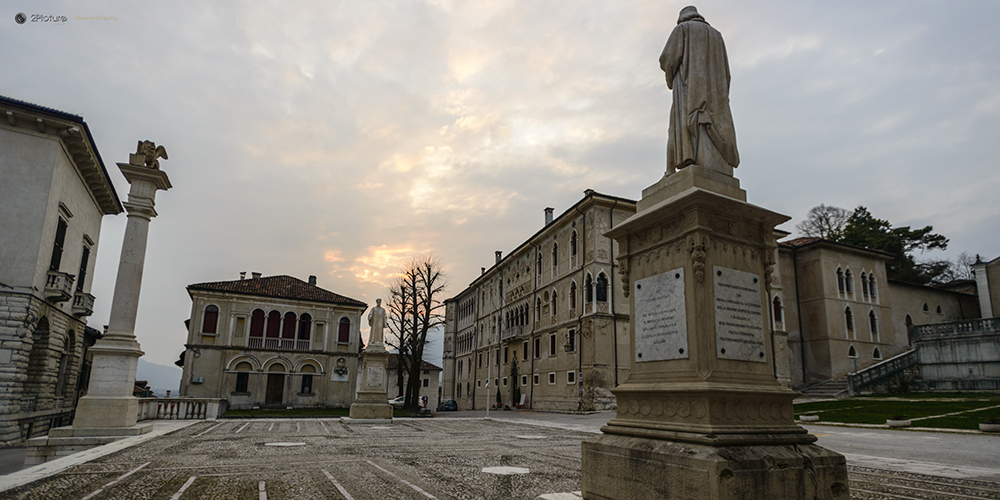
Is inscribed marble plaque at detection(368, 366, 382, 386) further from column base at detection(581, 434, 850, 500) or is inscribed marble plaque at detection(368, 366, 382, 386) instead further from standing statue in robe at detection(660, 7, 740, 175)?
standing statue in robe at detection(660, 7, 740, 175)

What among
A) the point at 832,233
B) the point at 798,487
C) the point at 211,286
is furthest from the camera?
the point at 832,233

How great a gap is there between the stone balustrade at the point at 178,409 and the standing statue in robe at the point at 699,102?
20.4 meters

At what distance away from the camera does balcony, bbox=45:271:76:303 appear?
61.0 feet

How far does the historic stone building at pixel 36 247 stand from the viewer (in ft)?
55.2

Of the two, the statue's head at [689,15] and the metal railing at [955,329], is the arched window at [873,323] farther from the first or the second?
the statue's head at [689,15]

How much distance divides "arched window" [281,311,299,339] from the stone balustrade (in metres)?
21.1

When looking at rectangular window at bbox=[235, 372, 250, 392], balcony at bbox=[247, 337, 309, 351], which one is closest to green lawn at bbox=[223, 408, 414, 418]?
rectangular window at bbox=[235, 372, 250, 392]

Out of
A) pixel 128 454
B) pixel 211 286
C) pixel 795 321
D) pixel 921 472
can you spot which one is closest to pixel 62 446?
pixel 128 454

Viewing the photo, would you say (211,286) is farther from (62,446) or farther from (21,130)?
(62,446)

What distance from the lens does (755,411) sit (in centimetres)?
494

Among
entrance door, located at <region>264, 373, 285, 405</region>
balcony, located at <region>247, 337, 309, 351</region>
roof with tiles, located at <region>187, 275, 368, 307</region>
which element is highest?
roof with tiles, located at <region>187, 275, 368, 307</region>

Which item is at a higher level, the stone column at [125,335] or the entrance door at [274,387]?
the stone column at [125,335]

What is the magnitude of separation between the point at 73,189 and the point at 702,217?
80.8ft

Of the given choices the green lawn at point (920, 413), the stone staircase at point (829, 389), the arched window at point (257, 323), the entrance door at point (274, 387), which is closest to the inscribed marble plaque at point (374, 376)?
the green lawn at point (920, 413)
